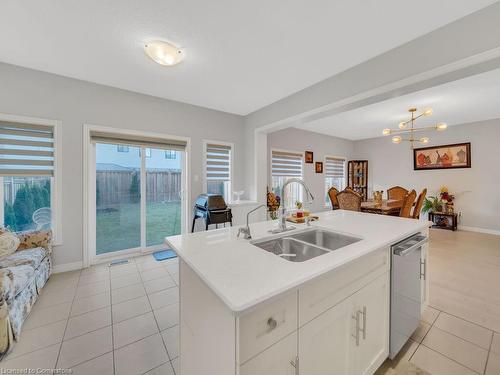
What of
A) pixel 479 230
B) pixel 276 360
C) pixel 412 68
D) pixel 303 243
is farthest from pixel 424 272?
pixel 479 230

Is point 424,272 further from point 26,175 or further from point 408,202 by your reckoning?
point 26,175

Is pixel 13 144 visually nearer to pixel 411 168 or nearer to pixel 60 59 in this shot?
pixel 60 59

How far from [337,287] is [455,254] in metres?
3.75

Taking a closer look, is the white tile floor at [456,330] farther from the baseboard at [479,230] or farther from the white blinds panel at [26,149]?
the white blinds panel at [26,149]

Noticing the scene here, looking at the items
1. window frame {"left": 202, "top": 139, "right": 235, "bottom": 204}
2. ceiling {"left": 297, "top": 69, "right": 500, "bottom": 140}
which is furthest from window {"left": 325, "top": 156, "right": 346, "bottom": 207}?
window frame {"left": 202, "top": 139, "right": 235, "bottom": 204}

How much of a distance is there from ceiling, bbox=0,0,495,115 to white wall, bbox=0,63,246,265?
181 millimetres

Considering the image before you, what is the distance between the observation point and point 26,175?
2525mm

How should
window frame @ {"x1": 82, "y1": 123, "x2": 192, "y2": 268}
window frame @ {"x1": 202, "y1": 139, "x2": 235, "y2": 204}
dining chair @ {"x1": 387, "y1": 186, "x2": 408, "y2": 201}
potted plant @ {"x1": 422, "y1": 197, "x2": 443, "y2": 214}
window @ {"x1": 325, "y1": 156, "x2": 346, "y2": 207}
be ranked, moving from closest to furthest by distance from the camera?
window frame @ {"x1": 82, "y1": 123, "x2": 192, "y2": 268} → window frame @ {"x1": 202, "y1": 139, "x2": 235, "y2": 204} → dining chair @ {"x1": 387, "y1": 186, "x2": 408, "y2": 201} → potted plant @ {"x1": 422, "y1": 197, "x2": 443, "y2": 214} → window @ {"x1": 325, "y1": 156, "x2": 346, "y2": 207}

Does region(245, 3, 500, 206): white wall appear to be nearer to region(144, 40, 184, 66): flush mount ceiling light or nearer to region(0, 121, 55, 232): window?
region(144, 40, 184, 66): flush mount ceiling light

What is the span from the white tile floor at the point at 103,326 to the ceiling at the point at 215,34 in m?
2.57

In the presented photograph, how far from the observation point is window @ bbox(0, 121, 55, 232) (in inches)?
96.9

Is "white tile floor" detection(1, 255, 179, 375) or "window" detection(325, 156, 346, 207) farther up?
"window" detection(325, 156, 346, 207)

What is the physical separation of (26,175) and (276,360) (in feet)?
11.1

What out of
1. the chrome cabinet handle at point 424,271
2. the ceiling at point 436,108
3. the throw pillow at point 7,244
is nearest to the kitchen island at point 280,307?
the chrome cabinet handle at point 424,271
